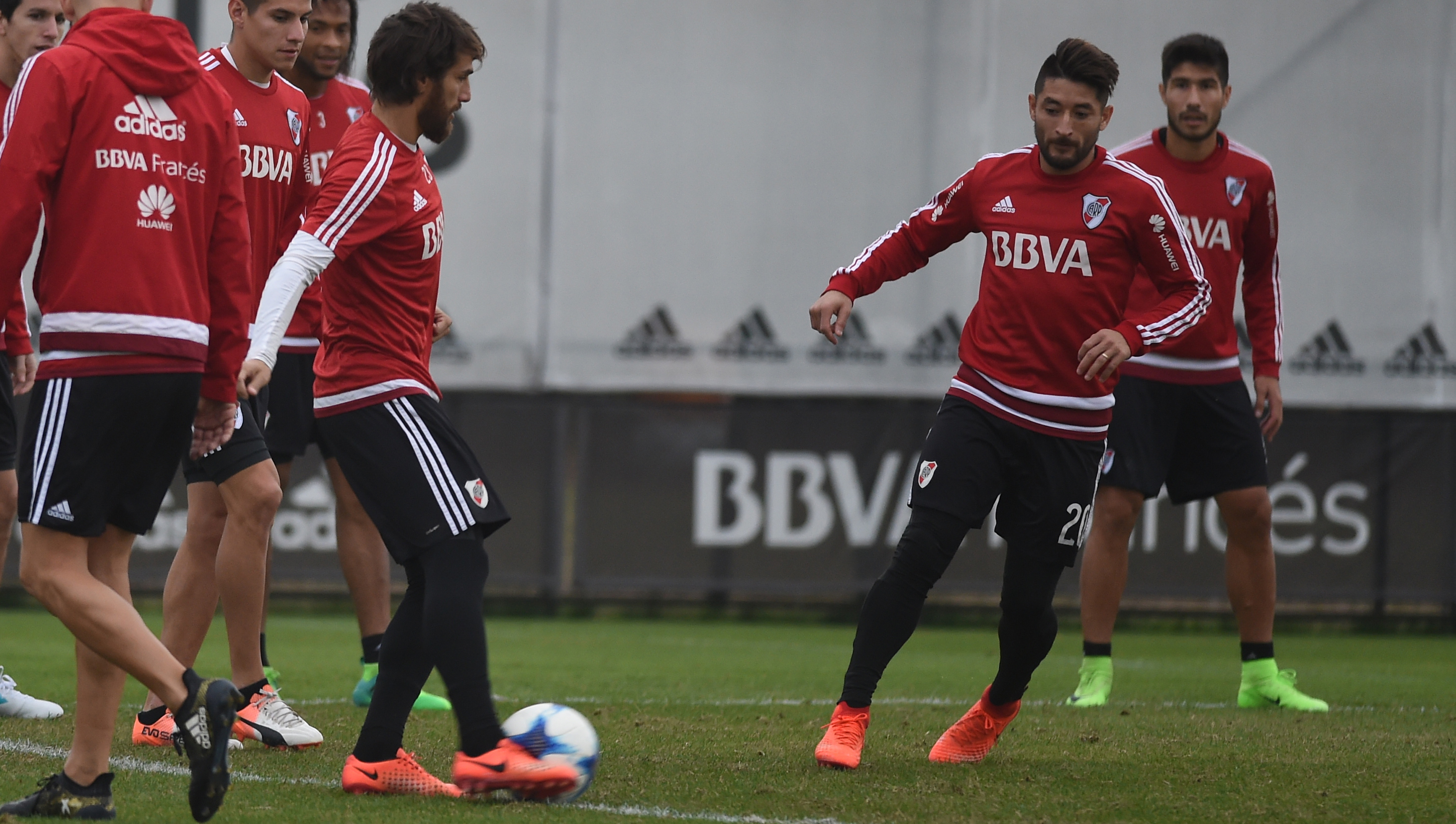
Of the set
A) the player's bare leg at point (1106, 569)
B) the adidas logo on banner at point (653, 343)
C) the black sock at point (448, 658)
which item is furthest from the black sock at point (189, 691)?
the adidas logo on banner at point (653, 343)

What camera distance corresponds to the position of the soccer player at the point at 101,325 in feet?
11.7

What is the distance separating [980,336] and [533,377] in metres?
6.38

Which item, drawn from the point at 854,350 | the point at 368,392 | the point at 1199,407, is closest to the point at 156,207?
the point at 368,392

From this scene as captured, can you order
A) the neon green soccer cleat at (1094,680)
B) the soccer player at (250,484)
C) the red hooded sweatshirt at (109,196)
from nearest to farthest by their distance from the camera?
the red hooded sweatshirt at (109,196), the soccer player at (250,484), the neon green soccer cleat at (1094,680)

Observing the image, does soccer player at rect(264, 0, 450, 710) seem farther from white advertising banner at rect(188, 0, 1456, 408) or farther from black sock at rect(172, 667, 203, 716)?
white advertising banner at rect(188, 0, 1456, 408)

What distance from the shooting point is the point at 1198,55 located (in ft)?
21.1

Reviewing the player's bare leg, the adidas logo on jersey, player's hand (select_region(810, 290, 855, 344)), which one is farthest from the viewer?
the player's bare leg

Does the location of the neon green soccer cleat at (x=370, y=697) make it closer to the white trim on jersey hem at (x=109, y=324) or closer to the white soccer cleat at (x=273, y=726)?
the white soccer cleat at (x=273, y=726)

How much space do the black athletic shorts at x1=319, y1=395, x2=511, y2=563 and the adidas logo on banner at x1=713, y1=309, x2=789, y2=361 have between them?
22.9ft

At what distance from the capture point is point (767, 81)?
11.4m

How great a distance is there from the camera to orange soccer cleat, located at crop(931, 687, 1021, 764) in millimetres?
4801

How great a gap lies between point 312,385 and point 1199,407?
3.30 m

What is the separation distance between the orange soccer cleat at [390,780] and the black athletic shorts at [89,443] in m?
0.87

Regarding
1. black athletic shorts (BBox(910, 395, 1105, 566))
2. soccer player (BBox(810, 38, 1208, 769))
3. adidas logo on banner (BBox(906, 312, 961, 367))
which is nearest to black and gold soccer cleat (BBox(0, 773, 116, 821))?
soccer player (BBox(810, 38, 1208, 769))
